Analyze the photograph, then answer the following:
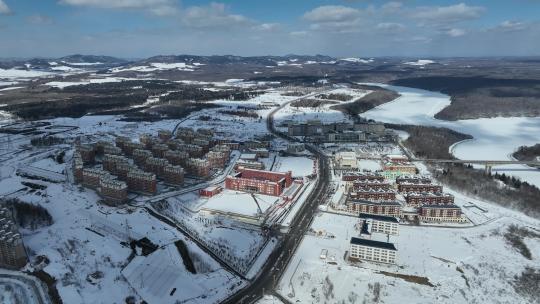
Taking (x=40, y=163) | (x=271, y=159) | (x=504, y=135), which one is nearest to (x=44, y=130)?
(x=40, y=163)

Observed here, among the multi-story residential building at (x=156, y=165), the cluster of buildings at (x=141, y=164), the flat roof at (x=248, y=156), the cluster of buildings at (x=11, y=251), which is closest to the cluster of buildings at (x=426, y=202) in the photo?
the flat roof at (x=248, y=156)

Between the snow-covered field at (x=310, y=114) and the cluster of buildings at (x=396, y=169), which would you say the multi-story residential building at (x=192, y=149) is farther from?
the snow-covered field at (x=310, y=114)

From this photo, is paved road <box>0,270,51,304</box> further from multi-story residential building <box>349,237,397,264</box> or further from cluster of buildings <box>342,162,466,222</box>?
cluster of buildings <box>342,162,466,222</box>

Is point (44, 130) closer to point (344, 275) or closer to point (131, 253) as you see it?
point (131, 253)

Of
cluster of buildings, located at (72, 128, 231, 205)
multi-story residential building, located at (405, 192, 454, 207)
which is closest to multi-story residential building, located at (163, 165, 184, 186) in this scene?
cluster of buildings, located at (72, 128, 231, 205)

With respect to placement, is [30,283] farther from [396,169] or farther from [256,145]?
[256,145]
